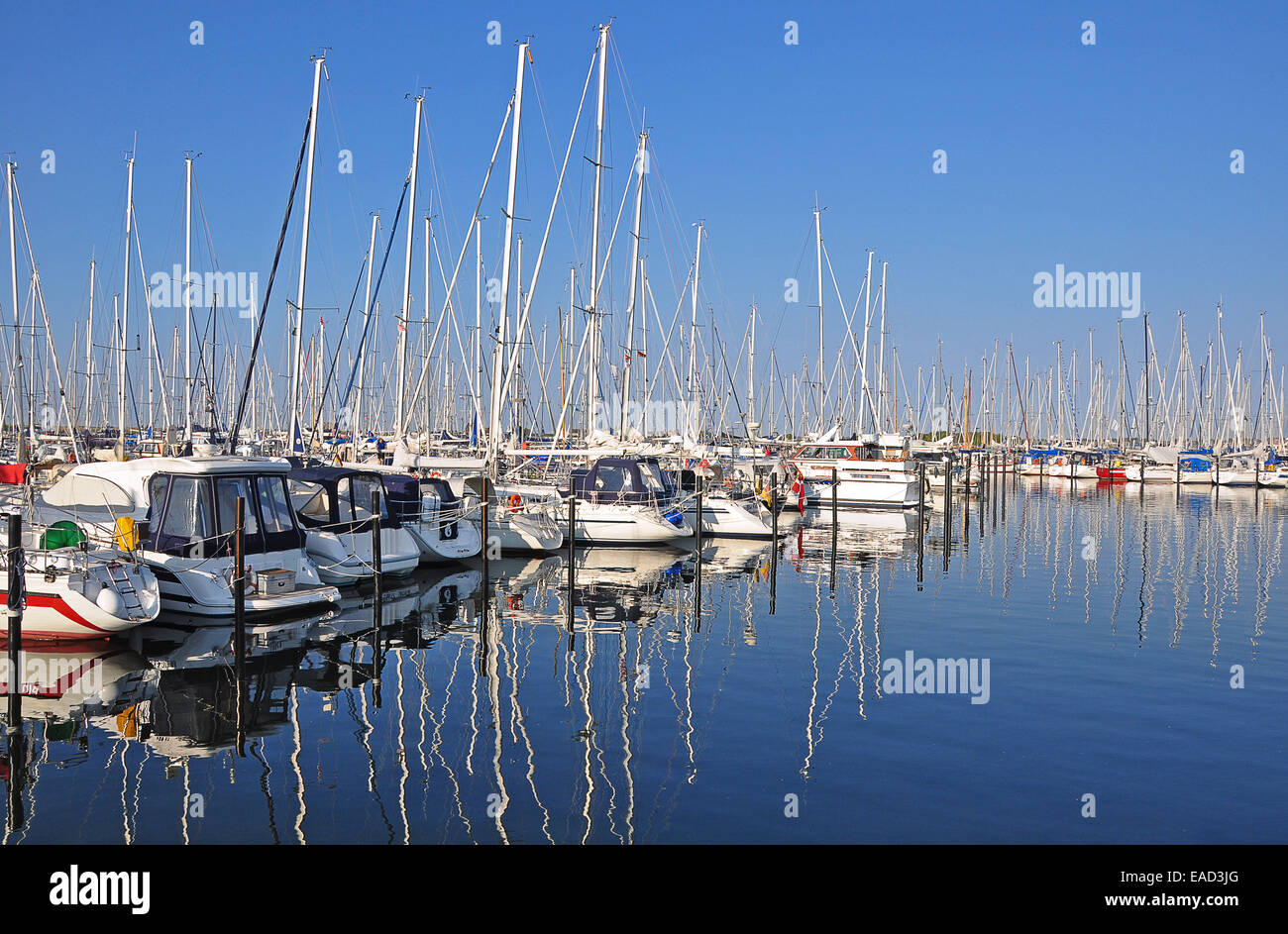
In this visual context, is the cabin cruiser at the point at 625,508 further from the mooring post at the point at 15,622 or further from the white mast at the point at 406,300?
the mooring post at the point at 15,622

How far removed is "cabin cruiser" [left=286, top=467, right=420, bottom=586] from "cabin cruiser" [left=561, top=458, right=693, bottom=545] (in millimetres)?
7309

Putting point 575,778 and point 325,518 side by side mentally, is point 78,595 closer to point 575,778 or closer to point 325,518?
point 325,518

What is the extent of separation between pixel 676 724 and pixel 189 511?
38.2ft

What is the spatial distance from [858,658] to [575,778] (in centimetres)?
763

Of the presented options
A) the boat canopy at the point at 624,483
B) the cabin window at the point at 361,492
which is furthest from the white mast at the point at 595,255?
the cabin window at the point at 361,492

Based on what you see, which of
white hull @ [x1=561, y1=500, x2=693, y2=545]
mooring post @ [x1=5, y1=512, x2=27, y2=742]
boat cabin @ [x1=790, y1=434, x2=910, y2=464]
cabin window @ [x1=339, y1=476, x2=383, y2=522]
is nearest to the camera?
mooring post @ [x1=5, y1=512, x2=27, y2=742]

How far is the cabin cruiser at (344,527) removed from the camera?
77.9 feet

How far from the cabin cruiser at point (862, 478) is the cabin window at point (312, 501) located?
102 feet

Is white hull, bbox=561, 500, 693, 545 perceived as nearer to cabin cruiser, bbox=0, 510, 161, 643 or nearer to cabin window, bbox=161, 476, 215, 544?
cabin window, bbox=161, 476, 215, 544

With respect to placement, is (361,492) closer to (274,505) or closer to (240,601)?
(274,505)

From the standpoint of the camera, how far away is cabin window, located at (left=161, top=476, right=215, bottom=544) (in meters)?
20.1

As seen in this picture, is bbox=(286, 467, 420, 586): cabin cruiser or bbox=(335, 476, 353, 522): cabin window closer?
bbox=(286, 467, 420, 586): cabin cruiser

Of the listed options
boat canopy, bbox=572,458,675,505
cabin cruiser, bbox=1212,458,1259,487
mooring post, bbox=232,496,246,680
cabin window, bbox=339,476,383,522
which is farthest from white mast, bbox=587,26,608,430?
cabin cruiser, bbox=1212,458,1259,487
